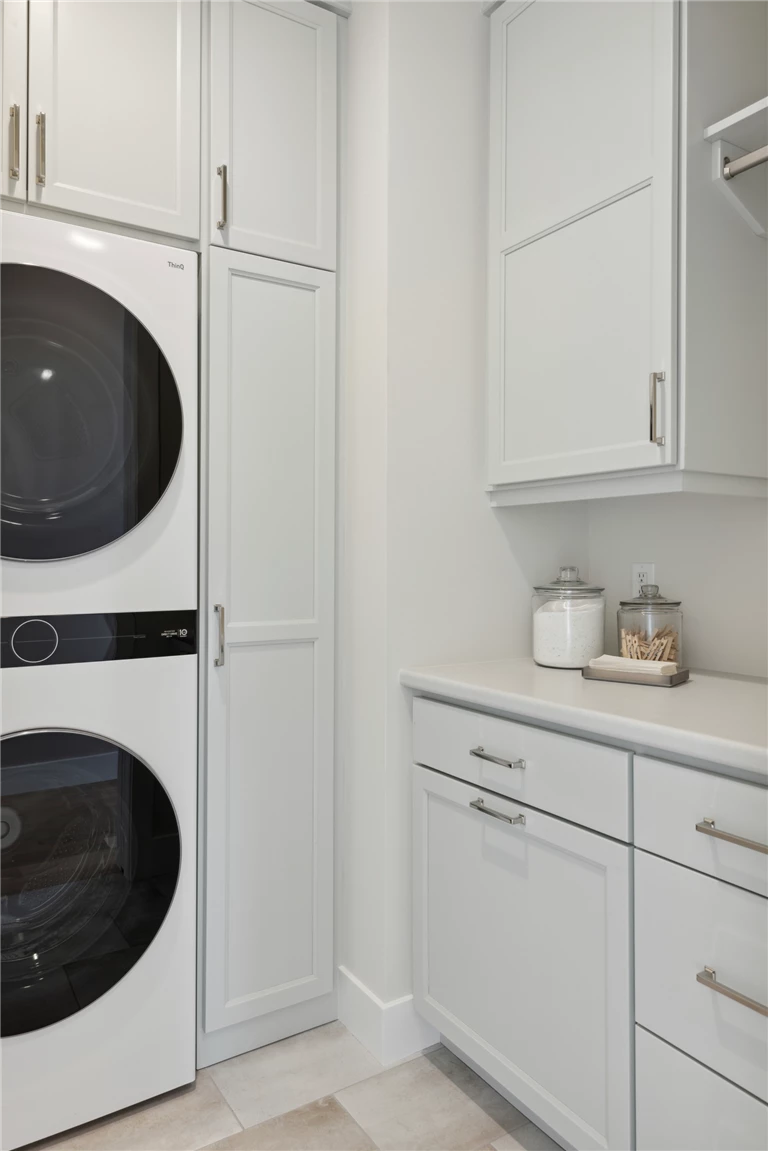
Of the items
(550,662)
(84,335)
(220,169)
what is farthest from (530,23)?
(550,662)

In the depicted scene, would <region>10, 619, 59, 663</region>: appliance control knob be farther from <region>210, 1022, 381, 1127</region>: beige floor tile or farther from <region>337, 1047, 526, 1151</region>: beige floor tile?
<region>337, 1047, 526, 1151</region>: beige floor tile

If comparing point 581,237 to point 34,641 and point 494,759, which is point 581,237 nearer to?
point 494,759

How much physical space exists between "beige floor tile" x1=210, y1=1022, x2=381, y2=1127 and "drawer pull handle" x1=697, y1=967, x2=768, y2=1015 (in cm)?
95

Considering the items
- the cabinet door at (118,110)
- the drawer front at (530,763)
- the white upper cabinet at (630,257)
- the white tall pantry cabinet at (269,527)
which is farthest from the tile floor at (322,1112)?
the cabinet door at (118,110)

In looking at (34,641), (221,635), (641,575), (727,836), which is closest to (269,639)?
(221,635)

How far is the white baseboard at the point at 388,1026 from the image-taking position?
175 centimetres

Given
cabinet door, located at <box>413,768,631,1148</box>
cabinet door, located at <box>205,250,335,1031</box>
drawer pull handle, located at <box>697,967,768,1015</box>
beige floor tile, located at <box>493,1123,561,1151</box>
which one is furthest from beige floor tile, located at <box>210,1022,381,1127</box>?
drawer pull handle, located at <box>697,967,768,1015</box>

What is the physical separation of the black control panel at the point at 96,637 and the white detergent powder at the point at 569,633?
811mm

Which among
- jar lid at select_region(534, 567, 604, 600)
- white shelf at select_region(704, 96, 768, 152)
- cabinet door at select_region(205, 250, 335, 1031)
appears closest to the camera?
white shelf at select_region(704, 96, 768, 152)

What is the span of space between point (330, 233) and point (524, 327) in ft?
1.74

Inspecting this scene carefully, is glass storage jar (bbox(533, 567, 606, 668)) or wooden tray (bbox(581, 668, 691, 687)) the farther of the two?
glass storage jar (bbox(533, 567, 606, 668))

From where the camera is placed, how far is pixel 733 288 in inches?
60.3

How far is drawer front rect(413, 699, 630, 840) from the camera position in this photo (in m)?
1.26

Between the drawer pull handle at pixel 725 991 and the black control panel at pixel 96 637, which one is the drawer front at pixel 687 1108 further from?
the black control panel at pixel 96 637
